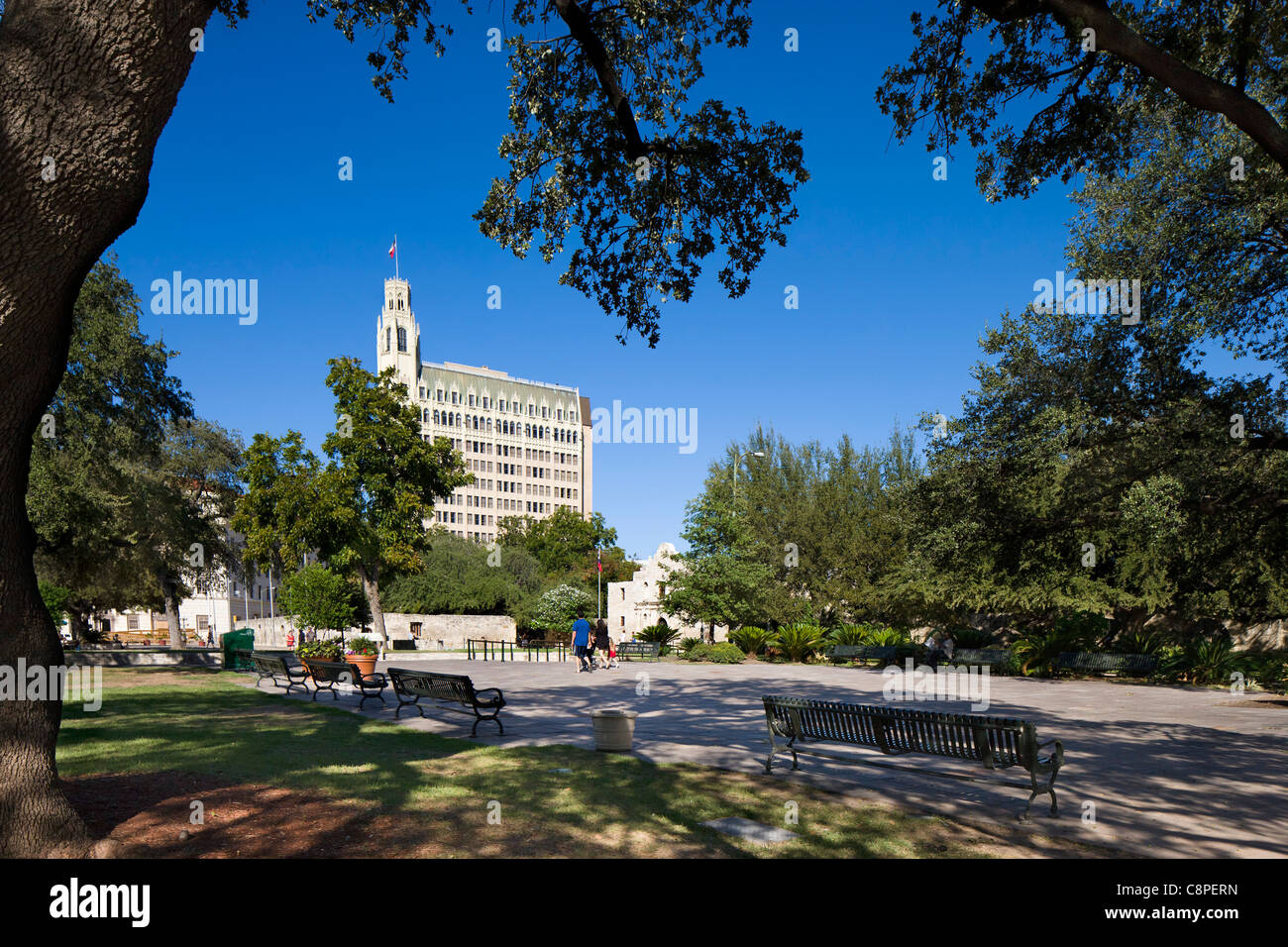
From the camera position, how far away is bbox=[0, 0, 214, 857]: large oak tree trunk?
4707 millimetres

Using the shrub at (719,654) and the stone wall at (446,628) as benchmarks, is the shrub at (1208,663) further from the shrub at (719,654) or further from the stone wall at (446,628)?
the stone wall at (446,628)

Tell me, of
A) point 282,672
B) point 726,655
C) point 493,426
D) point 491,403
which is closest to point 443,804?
point 282,672

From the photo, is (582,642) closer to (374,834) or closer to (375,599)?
(375,599)

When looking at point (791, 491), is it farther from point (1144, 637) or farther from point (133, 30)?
point (133, 30)

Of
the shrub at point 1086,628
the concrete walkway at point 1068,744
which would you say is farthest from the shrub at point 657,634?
the shrub at point 1086,628

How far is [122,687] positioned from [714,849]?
1953 cm

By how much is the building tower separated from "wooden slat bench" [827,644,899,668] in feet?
410

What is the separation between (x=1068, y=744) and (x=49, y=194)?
12447mm

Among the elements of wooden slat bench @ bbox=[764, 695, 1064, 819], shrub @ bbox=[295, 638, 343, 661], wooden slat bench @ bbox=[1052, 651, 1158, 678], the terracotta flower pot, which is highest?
wooden slat bench @ bbox=[764, 695, 1064, 819]

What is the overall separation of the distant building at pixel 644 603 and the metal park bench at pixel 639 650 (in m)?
6.08

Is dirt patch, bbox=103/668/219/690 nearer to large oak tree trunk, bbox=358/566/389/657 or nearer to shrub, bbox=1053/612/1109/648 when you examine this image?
large oak tree trunk, bbox=358/566/389/657

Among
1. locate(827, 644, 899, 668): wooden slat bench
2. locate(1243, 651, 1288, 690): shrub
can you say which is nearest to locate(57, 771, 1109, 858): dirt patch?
locate(1243, 651, 1288, 690): shrub

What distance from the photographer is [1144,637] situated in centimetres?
2530

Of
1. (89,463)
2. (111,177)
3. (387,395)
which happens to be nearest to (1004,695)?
(111,177)
